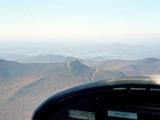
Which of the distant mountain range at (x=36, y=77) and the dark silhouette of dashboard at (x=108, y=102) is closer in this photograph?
the dark silhouette of dashboard at (x=108, y=102)

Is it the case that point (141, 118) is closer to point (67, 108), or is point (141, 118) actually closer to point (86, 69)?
point (67, 108)

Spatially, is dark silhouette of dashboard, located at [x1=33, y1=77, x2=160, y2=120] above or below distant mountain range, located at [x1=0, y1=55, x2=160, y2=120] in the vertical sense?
above

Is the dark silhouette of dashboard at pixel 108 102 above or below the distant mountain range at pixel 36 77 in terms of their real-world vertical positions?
above

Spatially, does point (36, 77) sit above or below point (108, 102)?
below

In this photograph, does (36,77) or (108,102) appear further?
(36,77)

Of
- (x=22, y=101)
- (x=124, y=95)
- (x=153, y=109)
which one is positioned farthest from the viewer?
(x=22, y=101)

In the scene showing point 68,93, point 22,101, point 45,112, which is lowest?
point 22,101

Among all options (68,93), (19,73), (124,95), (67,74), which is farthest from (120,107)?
(19,73)

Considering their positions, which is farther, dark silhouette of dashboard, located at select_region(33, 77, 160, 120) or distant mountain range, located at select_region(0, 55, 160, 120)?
distant mountain range, located at select_region(0, 55, 160, 120)
